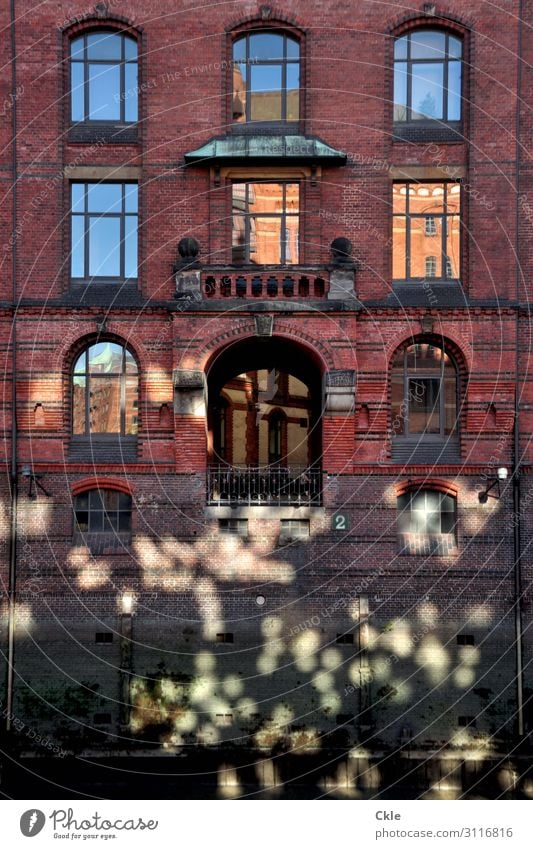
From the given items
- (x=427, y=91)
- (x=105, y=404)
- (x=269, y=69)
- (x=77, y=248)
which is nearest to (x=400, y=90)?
(x=427, y=91)

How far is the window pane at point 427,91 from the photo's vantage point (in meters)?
21.1

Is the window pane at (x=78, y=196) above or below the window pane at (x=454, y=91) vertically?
below

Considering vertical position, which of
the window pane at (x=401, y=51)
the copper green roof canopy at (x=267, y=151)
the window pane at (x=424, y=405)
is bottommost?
the window pane at (x=424, y=405)

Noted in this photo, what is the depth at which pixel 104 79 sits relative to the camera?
21.2m

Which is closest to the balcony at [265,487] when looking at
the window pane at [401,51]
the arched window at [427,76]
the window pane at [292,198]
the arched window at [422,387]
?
the arched window at [422,387]

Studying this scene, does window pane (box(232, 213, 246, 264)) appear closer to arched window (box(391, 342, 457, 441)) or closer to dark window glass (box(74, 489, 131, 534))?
arched window (box(391, 342, 457, 441))

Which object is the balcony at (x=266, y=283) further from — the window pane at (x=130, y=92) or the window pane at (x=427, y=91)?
the window pane at (x=427, y=91)

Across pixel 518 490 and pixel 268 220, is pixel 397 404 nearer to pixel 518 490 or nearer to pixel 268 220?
pixel 518 490

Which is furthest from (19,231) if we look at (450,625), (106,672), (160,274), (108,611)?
(450,625)

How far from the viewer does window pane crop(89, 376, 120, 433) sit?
2141 cm

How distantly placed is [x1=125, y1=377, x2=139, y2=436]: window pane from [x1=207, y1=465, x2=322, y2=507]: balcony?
2.03 meters

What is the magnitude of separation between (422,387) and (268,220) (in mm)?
5224

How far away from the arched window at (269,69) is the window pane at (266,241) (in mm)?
2329

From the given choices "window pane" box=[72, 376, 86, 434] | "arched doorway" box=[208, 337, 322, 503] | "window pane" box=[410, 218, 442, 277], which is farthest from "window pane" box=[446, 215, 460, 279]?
"window pane" box=[72, 376, 86, 434]
